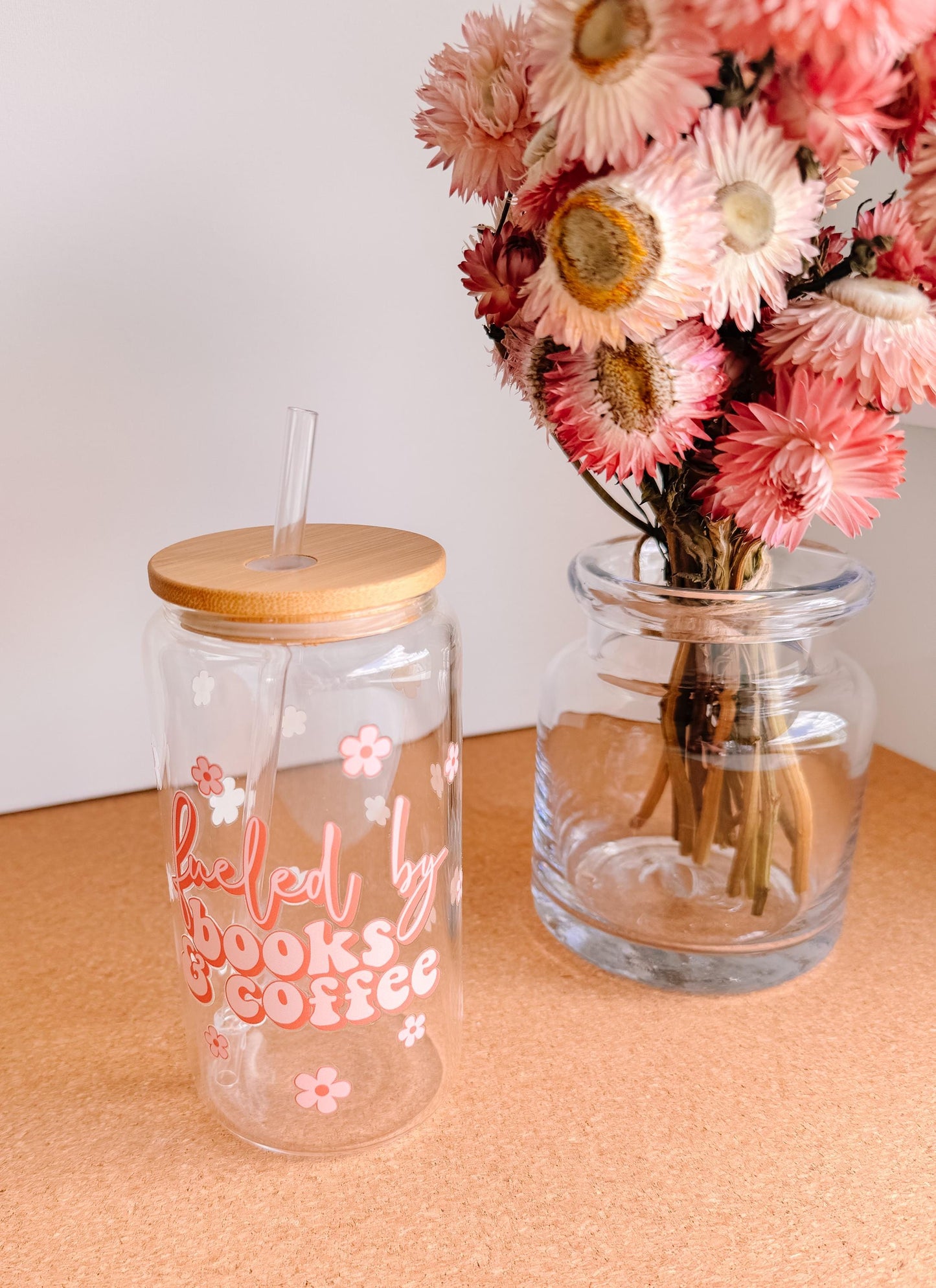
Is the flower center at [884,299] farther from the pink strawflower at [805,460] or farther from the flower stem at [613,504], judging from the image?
the flower stem at [613,504]

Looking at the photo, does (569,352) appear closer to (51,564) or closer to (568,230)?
(568,230)

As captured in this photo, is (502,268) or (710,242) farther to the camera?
(502,268)

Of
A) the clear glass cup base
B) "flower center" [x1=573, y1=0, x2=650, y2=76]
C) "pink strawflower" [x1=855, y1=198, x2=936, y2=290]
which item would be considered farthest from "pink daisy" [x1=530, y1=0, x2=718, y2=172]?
the clear glass cup base

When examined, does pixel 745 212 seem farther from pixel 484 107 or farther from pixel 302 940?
pixel 302 940

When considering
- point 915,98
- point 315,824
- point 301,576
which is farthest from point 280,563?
point 915,98

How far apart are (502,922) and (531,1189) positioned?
0.23 metres

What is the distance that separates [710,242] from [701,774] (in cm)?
31

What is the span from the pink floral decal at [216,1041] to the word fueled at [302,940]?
2 centimetres

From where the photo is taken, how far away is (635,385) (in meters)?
0.51

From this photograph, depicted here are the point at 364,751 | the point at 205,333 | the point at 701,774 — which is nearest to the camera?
the point at 364,751

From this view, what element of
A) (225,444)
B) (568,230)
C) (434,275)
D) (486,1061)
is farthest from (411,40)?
(486,1061)

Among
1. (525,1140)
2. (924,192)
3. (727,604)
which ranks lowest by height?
(525,1140)

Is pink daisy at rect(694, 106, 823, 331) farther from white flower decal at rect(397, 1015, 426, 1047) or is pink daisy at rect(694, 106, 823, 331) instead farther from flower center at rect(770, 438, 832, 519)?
white flower decal at rect(397, 1015, 426, 1047)

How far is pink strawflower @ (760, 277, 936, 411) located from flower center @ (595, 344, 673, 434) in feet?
0.19
